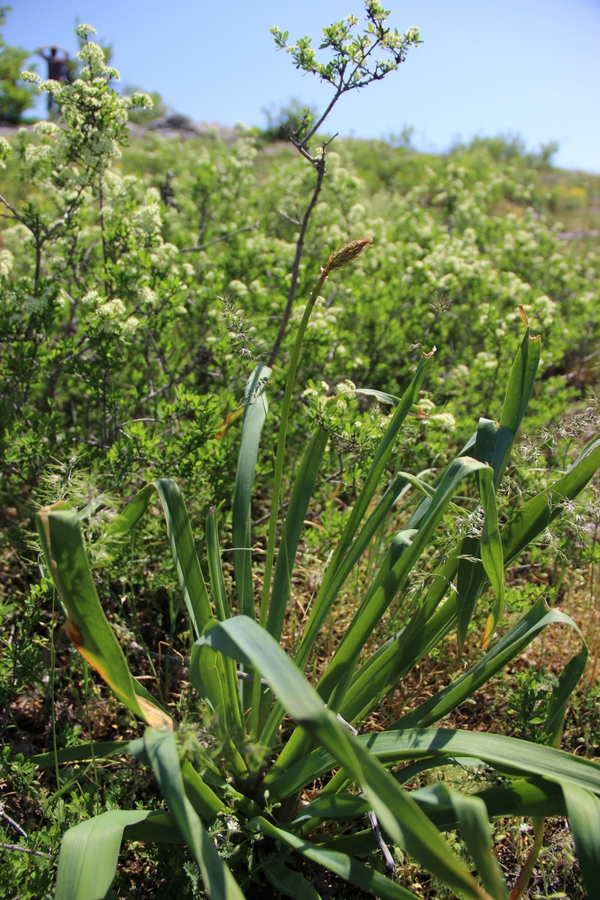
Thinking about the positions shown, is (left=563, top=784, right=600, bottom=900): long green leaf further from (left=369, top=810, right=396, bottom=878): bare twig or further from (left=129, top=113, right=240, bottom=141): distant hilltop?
(left=129, top=113, right=240, bottom=141): distant hilltop

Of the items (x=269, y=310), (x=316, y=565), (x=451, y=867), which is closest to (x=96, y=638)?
(x=451, y=867)

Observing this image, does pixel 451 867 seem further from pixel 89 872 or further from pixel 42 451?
pixel 42 451

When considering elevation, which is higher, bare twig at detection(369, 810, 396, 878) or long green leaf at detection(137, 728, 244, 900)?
long green leaf at detection(137, 728, 244, 900)

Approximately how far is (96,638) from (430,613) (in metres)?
0.72

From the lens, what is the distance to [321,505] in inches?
98.2

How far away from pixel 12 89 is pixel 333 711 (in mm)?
12905

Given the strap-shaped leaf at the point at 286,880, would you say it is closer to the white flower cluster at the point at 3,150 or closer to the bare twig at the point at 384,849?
the bare twig at the point at 384,849

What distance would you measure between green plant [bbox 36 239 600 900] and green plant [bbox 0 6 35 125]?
937cm

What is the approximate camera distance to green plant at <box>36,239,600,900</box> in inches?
34.7

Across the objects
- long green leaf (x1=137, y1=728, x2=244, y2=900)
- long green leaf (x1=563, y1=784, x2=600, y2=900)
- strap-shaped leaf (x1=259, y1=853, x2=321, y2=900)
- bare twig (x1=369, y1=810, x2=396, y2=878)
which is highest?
long green leaf (x1=563, y1=784, x2=600, y2=900)

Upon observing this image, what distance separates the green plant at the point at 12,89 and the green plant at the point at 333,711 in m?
9.37

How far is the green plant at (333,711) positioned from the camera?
0.88 metres

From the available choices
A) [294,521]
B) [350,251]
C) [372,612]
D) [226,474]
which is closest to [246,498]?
[294,521]

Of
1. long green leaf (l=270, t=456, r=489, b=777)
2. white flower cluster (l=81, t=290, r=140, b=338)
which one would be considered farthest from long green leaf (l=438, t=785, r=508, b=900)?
white flower cluster (l=81, t=290, r=140, b=338)
